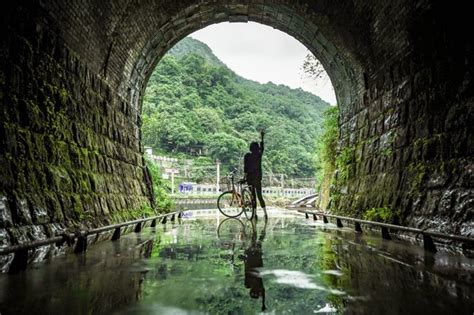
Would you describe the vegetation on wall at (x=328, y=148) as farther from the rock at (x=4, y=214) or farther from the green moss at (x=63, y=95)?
the rock at (x=4, y=214)

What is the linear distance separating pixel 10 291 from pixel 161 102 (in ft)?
190

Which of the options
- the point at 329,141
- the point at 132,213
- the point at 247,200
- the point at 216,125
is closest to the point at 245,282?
the point at 132,213

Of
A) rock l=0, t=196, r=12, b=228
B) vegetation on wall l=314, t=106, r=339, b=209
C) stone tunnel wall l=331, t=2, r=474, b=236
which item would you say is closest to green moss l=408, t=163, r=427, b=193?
stone tunnel wall l=331, t=2, r=474, b=236

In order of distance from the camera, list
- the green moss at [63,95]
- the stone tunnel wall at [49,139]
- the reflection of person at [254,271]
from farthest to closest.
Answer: the green moss at [63,95]
the stone tunnel wall at [49,139]
the reflection of person at [254,271]

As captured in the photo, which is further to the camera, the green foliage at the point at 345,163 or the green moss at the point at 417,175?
the green foliage at the point at 345,163

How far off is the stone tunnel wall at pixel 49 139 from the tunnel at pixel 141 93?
0.08 feet

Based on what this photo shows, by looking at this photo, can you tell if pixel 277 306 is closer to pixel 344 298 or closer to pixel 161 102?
pixel 344 298

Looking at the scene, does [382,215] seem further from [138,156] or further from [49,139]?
[138,156]

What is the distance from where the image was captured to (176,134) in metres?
56.7

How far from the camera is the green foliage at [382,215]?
6.59 m

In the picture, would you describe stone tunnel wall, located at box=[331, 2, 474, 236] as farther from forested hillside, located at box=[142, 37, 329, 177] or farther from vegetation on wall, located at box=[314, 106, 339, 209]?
forested hillside, located at box=[142, 37, 329, 177]

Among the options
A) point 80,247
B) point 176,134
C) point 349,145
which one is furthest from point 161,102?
point 80,247

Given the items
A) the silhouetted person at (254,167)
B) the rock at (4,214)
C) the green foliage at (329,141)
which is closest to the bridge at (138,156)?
the rock at (4,214)

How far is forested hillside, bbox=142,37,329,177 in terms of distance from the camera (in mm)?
56844
